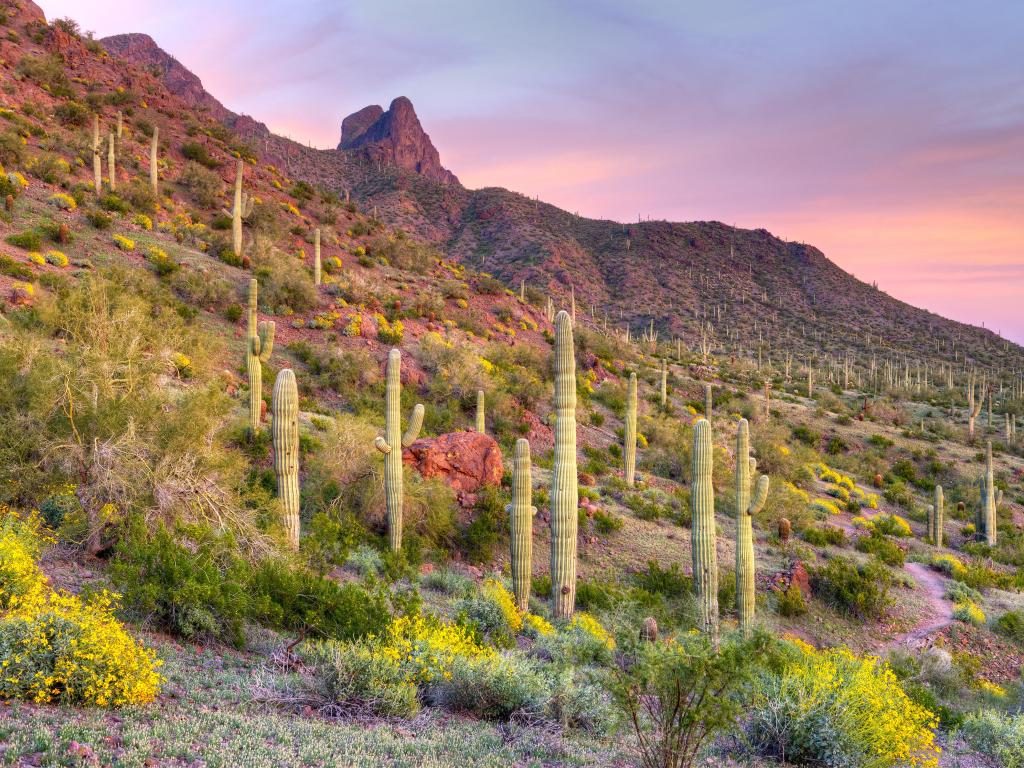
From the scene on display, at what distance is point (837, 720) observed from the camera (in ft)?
20.3

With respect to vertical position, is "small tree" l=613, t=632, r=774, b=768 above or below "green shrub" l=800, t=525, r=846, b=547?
above

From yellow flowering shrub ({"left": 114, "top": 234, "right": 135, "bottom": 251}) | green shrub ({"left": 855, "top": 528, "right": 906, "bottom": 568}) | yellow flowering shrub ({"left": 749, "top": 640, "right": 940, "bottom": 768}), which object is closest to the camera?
yellow flowering shrub ({"left": 749, "top": 640, "right": 940, "bottom": 768})

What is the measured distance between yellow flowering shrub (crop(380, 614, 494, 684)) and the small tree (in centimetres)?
215

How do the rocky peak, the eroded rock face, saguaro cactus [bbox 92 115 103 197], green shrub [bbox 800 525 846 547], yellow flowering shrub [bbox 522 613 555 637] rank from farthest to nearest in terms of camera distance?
1. the rocky peak
2. saguaro cactus [bbox 92 115 103 197]
3. green shrub [bbox 800 525 846 547]
4. the eroded rock face
5. yellow flowering shrub [bbox 522 613 555 637]

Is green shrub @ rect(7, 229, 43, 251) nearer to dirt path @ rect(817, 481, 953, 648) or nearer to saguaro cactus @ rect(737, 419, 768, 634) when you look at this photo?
saguaro cactus @ rect(737, 419, 768, 634)

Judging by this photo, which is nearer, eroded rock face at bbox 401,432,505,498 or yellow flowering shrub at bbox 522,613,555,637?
yellow flowering shrub at bbox 522,613,555,637

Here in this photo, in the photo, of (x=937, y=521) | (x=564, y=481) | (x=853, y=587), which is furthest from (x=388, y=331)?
(x=937, y=521)

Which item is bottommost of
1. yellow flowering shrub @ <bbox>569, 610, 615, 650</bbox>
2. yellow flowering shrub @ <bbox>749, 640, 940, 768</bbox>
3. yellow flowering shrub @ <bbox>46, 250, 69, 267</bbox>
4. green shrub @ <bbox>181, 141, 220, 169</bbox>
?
yellow flowering shrub @ <bbox>569, 610, 615, 650</bbox>

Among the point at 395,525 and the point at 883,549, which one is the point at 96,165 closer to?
the point at 395,525

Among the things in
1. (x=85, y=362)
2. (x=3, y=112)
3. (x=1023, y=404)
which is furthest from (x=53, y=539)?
(x=1023, y=404)

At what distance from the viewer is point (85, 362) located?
9.84 metres

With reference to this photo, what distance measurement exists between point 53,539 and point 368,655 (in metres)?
4.68

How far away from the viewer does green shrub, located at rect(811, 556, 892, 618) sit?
14234 mm

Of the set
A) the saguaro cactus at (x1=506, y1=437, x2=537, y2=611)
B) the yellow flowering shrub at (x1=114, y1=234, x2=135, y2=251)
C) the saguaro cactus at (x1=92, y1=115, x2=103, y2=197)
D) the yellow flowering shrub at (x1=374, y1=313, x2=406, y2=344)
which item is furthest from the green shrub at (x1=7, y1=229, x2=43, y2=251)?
the saguaro cactus at (x1=506, y1=437, x2=537, y2=611)
